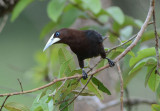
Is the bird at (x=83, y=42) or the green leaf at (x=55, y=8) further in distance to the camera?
the green leaf at (x=55, y=8)

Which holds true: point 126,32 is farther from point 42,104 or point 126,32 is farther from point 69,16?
point 42,104

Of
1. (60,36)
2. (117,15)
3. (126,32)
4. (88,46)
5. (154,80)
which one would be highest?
(60,36)

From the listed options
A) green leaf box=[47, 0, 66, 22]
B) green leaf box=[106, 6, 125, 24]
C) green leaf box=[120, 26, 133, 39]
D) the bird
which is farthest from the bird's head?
green leaf box=[120, 26, 133, 39]

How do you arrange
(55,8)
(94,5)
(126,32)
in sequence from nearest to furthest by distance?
(94,5) < (55,8) < (126,32)

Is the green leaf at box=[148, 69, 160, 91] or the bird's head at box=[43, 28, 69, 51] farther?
the bird's head at box=[43, 28, 69, 51]

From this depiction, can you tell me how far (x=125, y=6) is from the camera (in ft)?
15.9

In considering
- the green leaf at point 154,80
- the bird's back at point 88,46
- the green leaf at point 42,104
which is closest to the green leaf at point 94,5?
the bird's back at point 88,46

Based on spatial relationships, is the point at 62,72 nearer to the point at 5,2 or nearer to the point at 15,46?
the point at 5,2

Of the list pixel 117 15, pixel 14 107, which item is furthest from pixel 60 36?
pixel 117 15

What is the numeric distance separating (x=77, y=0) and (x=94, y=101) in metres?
1.08

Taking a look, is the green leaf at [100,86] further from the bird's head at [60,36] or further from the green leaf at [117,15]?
the green leaf at [117,15]

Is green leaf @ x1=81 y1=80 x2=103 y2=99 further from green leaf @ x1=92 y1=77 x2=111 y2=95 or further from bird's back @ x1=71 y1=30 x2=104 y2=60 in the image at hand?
bird's back @ x1=71 y1=30 x2=104 y2=60

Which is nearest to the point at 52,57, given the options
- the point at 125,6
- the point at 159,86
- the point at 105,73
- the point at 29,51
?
the point at 105,73

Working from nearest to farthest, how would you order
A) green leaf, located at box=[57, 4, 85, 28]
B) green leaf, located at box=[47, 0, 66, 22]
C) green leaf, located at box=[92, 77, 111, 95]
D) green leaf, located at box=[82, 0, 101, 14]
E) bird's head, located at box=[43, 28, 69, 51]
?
green leaf, located at box=[92, 77, 111, 95] < bird's head, located at box=[43, 28, 69, 51] < green leaf, located at box=[82, 0, 101, 14] < green leaf, located at box=[47, 0, 66, 22] < green leaf, located at box=[57, 4, 85, 28]
